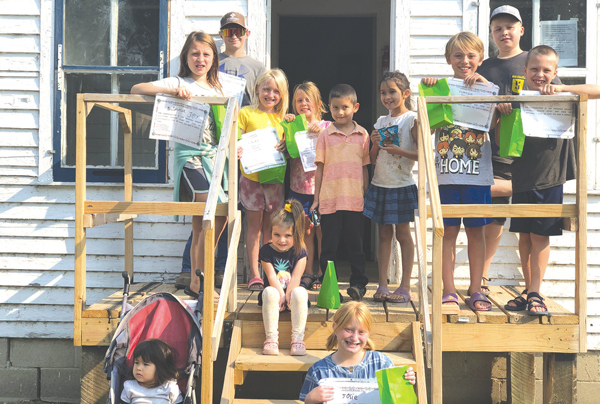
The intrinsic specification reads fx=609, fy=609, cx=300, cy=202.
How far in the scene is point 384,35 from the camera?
7535 millimetres

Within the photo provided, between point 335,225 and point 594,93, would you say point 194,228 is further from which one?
point 594,93

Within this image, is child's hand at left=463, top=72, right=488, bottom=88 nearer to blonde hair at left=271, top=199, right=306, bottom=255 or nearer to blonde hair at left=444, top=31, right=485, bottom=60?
blonde hair at left=444, top=31, right=485, bottom=60

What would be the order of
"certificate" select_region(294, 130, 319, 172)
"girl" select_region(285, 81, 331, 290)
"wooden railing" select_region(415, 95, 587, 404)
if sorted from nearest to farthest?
1. "wooden railing" select_region(415, 95, 587, 404)
2. "certificate" select_region(294, 130, 319, 172)
3. "girl" select_region(285, 81, 331, 290)

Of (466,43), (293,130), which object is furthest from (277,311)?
(466,43)

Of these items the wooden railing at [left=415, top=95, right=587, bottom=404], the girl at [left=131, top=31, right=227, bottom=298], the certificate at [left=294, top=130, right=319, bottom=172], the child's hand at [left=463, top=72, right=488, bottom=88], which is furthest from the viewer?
the certificate at [left=294, top=130, right=319, bottom=172]

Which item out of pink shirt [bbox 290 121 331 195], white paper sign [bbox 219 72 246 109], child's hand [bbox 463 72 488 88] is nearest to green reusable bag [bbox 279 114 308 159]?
pink shirt [bbox 290 121 331 195]

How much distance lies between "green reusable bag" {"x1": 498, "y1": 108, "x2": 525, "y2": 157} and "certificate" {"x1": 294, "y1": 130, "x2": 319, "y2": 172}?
1.39 m

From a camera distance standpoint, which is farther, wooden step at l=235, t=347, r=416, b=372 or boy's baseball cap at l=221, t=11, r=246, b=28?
boy's baseball cap at l=221, t=11, r=246, b=28

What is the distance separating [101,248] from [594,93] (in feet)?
13.7

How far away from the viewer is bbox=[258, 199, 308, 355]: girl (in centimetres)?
386

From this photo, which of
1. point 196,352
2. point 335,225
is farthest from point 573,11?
point 196,352

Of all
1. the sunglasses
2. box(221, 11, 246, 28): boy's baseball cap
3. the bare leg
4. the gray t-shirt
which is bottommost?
the bare leg

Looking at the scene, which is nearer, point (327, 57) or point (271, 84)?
point (271, 84)

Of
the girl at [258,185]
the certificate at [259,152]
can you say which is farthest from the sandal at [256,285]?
the certificate at [259,152]
